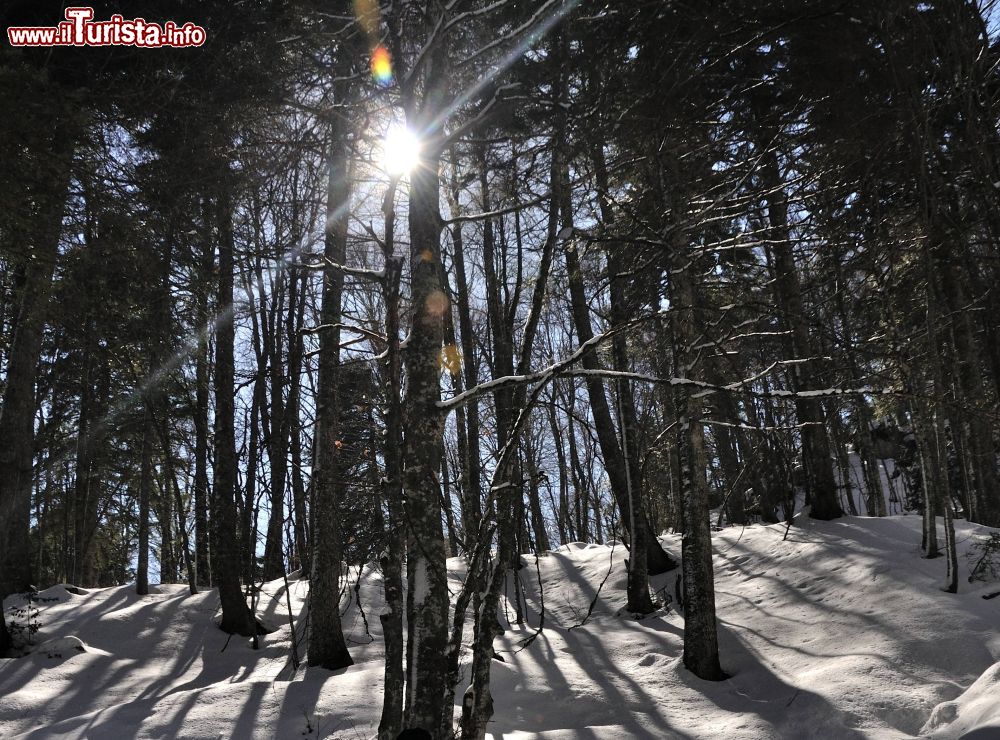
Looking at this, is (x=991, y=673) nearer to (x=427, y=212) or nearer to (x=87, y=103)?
(x=427, y=212)

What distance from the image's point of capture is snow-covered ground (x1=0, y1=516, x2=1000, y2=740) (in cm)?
549

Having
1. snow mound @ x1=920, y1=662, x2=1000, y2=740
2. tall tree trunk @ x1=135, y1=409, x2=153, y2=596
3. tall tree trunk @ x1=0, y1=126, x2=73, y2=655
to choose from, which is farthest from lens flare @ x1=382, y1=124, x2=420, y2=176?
tall tree trunk @ x1=135, y1=409, x2=153, y2=596

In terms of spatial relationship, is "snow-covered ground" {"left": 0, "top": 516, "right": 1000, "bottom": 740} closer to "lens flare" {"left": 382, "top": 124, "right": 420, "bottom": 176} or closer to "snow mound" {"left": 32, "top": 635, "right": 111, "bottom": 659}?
"snow mound" {"left": 32, "top": 635, "right": 111, "bottom": 659}

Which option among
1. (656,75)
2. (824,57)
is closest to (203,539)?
(656,75)

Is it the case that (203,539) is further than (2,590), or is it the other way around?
(203,539)

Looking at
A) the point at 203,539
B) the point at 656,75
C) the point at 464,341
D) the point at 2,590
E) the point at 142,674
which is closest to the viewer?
the point at 656,75

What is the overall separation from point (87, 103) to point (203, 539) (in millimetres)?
9999

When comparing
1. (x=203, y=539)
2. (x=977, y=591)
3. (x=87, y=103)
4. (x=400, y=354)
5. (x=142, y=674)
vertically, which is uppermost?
(x=87, y=103)

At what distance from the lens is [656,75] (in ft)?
17.5

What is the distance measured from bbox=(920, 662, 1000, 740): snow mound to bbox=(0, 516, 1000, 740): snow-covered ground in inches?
0.7

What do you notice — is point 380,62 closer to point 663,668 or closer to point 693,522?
point 693,522

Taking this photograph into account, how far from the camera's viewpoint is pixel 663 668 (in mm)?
7066

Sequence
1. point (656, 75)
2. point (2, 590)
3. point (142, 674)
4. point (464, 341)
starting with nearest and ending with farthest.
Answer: point (656, 75), point (142, 674), point (2, 590), point (464, 341)

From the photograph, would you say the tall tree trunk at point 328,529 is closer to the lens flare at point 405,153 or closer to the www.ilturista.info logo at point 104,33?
the www.ilturista.info logo at point 104,33
